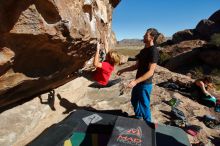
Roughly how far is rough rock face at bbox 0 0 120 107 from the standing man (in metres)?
1.14

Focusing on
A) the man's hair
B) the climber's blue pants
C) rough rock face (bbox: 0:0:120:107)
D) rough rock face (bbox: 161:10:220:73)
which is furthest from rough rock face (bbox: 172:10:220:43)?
rough rock face (bbox: 0:0:120:107)

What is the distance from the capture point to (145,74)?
5512mm

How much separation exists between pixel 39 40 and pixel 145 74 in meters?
2.37

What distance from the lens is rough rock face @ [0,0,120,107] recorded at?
3557 mm

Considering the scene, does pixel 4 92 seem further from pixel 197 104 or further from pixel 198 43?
pixel 198 43

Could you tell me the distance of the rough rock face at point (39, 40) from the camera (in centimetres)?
356

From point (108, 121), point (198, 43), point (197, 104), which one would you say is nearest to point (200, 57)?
point (198, 43)

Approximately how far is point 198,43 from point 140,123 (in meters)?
34.8

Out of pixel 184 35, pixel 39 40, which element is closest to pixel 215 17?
pixel 184 35

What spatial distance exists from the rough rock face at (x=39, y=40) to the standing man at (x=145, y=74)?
44.8 inches

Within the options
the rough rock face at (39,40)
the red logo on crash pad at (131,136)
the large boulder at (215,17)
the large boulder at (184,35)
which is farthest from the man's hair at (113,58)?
the large boulder at (215,17)

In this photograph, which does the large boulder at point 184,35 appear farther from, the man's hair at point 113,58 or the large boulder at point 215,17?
the man's hair at point 113,58

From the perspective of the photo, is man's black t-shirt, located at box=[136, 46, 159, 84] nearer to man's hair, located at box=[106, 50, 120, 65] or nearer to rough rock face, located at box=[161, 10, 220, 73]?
man's hair, located at box=[106, 50, 120, 65]

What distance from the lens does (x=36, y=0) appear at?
3.64m
